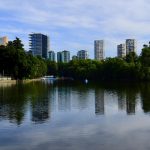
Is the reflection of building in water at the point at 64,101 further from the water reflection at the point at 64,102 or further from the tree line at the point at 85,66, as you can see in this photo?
the tree line at the point at 85,66

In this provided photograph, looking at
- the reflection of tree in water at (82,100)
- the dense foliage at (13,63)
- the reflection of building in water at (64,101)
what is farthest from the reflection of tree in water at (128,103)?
the dense foliage at (13,63)

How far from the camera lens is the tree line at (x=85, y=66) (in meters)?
111

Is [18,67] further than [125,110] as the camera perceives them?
Yes

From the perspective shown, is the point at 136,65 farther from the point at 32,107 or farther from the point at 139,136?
the point at 139,136

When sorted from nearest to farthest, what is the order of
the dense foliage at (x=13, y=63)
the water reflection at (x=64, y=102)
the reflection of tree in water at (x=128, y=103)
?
the reflection of tree in water at (x=128, y=103) → the water reflection at (x=64, y=102) → the dense foliage at (x=13, y=63)

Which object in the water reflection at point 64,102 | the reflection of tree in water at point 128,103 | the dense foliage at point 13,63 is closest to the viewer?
the reflection of tree in water at point 128,103

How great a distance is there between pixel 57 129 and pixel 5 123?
3807 mm

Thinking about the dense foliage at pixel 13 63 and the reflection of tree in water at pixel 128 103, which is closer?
the reflection of tree in water at pixel 128 103

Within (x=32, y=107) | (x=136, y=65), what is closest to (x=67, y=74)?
(x=136, y=65)

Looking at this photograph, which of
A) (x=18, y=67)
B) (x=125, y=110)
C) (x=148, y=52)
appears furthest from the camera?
(x=148, y=52)

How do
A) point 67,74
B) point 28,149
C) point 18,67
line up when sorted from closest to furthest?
point 28,149 → point 18,67 → point 67,74

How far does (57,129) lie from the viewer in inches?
863

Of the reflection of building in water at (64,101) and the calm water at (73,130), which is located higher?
the reflection of building in water at (64,101)

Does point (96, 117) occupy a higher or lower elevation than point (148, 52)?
lower
